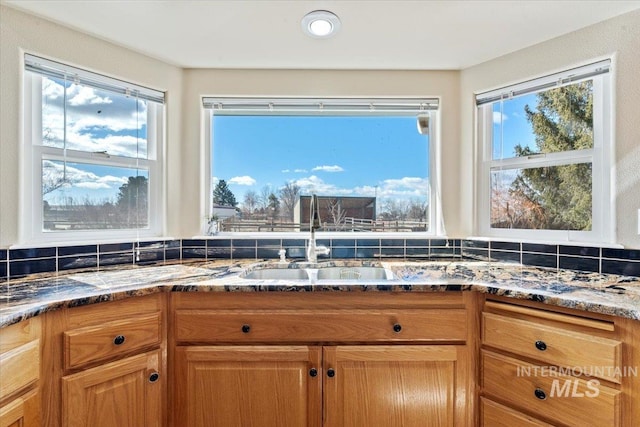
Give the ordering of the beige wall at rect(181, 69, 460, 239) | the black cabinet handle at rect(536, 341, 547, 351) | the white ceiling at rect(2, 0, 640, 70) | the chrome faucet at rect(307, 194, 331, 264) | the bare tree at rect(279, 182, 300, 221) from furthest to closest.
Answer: the bare tree at rect(279, 182, 300, 221) < the beige wall at rect(181, 69, 460, 239) < the chrome faucet at rect(307, 194, 331, 264) < the white ceiling at rect(2, 0, 640, 70) < the black cabinet handle at rect(536, 341, 547, 351)

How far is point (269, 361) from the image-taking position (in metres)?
Result: 1.33

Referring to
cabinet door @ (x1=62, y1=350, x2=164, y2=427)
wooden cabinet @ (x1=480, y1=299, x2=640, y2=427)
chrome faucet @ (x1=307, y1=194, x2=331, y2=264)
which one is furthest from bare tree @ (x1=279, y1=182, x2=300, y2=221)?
wooden cabinet @ (x1=480, y1=299, x2=640, y2=427)

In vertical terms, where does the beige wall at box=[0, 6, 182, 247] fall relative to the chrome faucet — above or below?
above

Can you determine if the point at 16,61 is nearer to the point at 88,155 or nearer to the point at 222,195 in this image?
the point at 88,155

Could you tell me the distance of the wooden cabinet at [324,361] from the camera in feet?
4.34

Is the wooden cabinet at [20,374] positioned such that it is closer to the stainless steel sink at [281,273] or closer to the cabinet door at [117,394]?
the cabinet door at [117,394]

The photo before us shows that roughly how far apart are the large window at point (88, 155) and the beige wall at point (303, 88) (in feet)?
0.60

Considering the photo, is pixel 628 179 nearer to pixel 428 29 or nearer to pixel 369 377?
pixel 428 29

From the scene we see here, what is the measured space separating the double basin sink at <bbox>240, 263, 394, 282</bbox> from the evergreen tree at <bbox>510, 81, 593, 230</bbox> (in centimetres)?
91

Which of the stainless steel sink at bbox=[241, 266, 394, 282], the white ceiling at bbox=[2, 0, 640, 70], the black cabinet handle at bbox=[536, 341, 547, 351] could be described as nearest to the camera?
the black cabinet handle at bbox=[536, 341, 547, 351]

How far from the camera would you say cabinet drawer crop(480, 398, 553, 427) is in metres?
1.20

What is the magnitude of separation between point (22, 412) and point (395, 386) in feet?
4.24

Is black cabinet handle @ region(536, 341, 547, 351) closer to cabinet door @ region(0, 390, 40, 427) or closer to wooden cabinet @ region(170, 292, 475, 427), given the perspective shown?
wooden cabinet @ region(170, 292, 475, 427)

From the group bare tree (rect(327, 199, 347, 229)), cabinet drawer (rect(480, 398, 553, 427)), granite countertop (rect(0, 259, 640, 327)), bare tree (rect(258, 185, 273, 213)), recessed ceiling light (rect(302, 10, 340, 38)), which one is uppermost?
recessed ceiling light (rect(302, 10, 340, 38))
